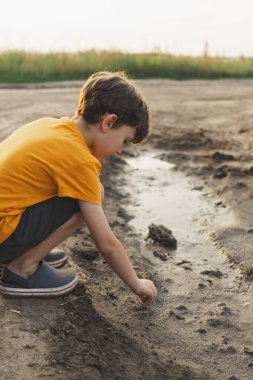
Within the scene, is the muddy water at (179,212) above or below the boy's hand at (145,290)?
below

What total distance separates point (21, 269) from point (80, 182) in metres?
0.65

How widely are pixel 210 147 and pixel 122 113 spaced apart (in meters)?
4.27

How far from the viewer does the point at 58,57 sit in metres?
13.3

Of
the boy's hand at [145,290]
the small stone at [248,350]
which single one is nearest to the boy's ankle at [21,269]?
the boy's hand at [145,290]

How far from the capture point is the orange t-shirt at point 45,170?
2664 millimetres

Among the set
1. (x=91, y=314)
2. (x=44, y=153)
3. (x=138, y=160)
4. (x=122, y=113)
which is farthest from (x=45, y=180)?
(x=138, y=160)

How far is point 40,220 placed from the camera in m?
2.85

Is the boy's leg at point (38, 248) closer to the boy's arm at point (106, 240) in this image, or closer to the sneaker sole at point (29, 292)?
the sneaker sole at point (29, 292)

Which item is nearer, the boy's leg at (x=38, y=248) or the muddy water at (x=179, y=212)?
the boy's leg at (x=38, y=248)

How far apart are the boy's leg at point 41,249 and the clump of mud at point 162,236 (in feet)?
4.79

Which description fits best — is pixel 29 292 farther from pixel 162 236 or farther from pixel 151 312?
pixel 162 236

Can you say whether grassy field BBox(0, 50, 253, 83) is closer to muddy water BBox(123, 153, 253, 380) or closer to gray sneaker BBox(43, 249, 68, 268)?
muddy water BBox(123, 153, 253, 380)

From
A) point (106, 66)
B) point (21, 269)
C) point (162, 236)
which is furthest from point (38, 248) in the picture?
point (106, 66)

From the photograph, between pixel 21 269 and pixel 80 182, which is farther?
pixel 21 269
